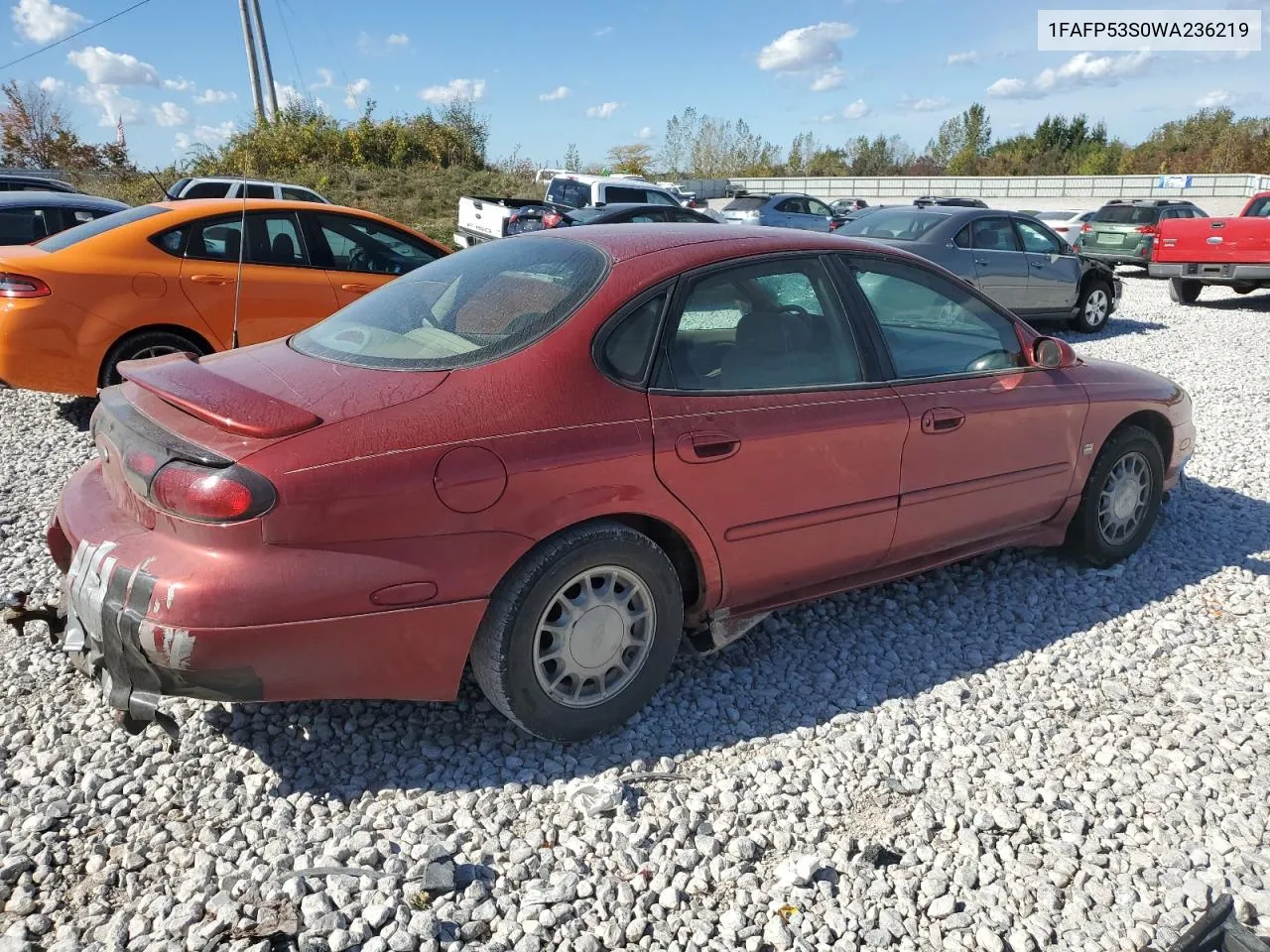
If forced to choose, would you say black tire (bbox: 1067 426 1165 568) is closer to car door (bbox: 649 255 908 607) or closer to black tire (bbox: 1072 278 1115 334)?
car door (bbox: 649 255 908 607)

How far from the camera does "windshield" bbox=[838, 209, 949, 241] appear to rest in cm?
1075

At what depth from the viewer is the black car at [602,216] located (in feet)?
41.5

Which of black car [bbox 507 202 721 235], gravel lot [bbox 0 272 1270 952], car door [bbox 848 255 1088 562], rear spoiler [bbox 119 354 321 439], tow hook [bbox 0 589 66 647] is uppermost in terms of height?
black car [bbox 507 202 721 235]

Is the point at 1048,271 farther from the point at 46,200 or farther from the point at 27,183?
the point at 27,183

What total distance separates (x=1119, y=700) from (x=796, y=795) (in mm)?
1446

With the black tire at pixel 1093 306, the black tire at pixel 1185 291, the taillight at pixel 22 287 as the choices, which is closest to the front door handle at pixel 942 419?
the taillight at pixel 22 287

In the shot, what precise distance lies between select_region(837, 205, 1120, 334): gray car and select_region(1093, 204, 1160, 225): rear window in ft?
27.1

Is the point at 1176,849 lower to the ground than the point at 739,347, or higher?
lower

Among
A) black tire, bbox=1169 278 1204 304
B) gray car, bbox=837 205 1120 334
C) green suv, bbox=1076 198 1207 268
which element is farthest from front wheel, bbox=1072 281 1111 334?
green suv, bbox=1076 198 1207 268

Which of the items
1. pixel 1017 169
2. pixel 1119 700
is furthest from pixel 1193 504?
pixel 1017 169

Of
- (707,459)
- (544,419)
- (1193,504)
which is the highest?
(544,419)

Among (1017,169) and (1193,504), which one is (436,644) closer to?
(1193,504)

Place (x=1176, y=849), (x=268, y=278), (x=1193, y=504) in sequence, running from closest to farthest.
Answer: (x=1176, y=849)
(x=1193, y=504)
(x=268, y=278)

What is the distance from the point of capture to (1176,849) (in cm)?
265
